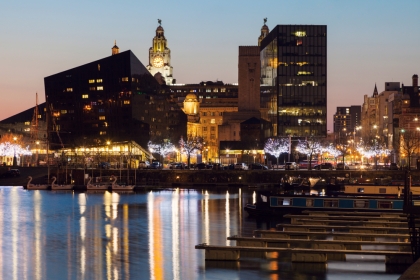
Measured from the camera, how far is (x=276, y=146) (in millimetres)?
166875

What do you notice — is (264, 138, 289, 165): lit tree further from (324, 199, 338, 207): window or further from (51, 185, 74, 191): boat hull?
(324, 199, 338, 207): window

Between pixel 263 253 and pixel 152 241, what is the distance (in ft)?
38.4

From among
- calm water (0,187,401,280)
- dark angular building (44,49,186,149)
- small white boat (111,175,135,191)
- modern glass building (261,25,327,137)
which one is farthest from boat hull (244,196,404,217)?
modern glass building (261,25,327,137)

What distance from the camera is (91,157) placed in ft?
491

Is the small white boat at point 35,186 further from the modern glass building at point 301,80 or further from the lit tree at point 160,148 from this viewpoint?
the modern glass building at point 301,80

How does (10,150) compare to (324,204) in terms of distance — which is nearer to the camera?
(324,204)

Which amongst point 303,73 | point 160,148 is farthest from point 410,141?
point 160,148

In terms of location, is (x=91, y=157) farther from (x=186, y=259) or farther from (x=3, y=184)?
(x=186, y=259)

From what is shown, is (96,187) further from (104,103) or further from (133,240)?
(133,240)

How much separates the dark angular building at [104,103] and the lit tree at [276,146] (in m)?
22.5

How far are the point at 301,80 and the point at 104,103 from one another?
151 ft

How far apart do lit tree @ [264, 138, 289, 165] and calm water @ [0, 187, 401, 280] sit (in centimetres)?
6427

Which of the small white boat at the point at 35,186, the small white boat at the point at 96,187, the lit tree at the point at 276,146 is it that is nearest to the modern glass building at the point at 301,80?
the lit tree at the point at 276,146

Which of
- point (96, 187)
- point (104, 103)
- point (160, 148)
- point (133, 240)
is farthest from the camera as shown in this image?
point (104, 103)
